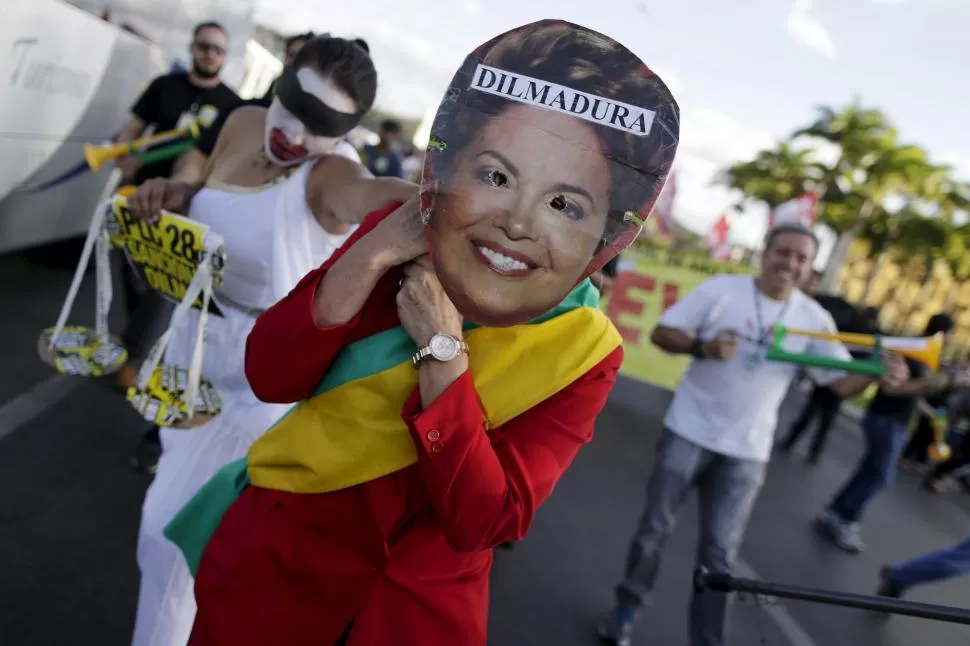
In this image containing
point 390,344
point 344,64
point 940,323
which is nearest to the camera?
point 390,344

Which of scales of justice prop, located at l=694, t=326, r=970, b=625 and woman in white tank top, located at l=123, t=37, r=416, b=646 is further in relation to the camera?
woman in white tank top, located at l=123, t=37, r=416, b=646

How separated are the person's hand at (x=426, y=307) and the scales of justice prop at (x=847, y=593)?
3.54 ft

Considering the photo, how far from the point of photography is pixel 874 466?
655cm

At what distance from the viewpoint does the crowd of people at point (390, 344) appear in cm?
93

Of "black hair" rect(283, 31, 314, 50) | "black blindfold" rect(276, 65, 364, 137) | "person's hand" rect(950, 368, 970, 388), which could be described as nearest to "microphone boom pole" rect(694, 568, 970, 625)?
"black blindfold" rect(276, 65, 364, 137)

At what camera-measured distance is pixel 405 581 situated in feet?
4.37

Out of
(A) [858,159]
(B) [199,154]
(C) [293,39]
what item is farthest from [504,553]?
(A) [858,159]

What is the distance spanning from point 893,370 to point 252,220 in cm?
261

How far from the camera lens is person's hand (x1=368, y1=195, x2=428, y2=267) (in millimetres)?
1149

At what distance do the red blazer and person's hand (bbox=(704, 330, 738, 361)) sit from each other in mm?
2273

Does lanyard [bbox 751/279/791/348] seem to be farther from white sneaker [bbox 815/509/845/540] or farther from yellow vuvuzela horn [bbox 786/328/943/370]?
white sneaker [bbox 815/509/845/540]

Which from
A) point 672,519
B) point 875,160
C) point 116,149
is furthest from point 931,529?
point 875,160

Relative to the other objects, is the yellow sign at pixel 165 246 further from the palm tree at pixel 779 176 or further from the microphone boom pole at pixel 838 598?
the palm tree at pixel 779 176

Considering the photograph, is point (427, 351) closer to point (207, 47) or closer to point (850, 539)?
point (207, 47)
